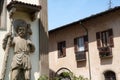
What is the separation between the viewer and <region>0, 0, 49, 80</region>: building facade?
10.2m

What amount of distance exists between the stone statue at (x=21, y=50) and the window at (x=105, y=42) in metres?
10.2

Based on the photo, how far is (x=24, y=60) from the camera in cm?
1013

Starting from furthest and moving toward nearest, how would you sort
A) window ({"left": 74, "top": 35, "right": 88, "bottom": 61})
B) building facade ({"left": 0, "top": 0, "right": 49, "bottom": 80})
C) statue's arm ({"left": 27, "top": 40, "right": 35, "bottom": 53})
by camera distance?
window ({"left": 74, "top": 35, "right": 88, "bottom": 61}) → statue's arm ({"left": 27, "top": 40, "right": 35, "bottom": 53}) → building facade ({"left": 0, "top": 0, "right": 49, "bottom": 80})

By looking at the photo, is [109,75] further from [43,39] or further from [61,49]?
[43,39]

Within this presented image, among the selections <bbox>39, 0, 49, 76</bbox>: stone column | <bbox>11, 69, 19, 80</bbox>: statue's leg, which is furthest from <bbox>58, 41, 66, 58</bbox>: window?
<bbox>11, 69, 19, 80</bbox>: statue's leg

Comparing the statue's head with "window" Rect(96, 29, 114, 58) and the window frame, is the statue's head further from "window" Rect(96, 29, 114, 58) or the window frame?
the window frame

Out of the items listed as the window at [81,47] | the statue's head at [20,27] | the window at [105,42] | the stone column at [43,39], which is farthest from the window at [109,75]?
the statue's head at [20,27]

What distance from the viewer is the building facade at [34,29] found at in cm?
1024

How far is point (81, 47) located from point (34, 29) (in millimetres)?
11865

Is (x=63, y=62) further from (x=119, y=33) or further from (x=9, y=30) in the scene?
(x=9, y=30)

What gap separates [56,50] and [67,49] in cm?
157

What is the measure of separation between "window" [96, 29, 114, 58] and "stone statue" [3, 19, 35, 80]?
33.4ft

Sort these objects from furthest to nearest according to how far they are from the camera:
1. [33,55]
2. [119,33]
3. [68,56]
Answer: [68,56], [119,33], [33,55]

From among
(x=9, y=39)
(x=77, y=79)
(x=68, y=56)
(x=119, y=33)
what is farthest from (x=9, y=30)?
(x=68, y=56)
